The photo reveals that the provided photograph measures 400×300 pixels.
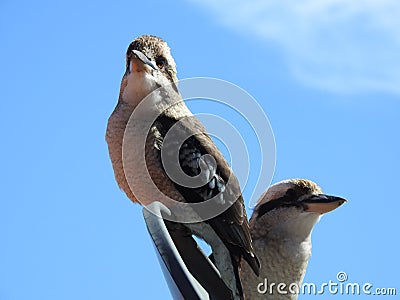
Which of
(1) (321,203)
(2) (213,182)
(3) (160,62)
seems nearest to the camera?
(2) (213,182)

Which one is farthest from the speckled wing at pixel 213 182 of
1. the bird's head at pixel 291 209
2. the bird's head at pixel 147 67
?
the bird's head at pixel 291 209

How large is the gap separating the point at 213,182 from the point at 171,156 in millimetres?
265

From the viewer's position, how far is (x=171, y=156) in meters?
3.95

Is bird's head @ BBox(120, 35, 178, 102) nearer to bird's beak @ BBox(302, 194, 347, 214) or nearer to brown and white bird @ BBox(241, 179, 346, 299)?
brown and white bird @ BBox(241, 179, 346, 299)

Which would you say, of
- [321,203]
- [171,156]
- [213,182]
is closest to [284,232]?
[321,203]

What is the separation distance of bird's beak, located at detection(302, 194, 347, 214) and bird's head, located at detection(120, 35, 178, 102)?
143 centimetres

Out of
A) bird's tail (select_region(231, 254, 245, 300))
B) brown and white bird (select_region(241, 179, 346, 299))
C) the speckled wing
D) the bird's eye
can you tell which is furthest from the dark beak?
brown and white bird (select_region(241, 179, 346, 299))

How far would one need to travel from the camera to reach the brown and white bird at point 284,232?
468cm

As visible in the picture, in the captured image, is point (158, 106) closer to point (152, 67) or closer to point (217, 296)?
point (152, 67)

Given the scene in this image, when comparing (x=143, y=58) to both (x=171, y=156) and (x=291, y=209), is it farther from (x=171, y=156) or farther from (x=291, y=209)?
(x=291, y=209)

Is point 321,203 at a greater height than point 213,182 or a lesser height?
greater

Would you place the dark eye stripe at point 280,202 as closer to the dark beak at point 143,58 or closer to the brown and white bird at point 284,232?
the brown and white bird at point 284,232

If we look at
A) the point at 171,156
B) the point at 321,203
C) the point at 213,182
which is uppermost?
the point at 321,203

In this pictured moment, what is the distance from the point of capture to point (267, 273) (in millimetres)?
4762
